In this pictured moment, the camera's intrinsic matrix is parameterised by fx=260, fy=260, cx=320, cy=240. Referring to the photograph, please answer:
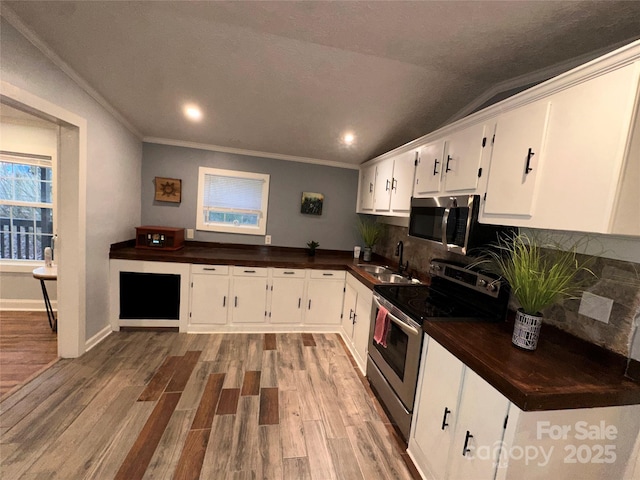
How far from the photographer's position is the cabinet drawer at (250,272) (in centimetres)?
304

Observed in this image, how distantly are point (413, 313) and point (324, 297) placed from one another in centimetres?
169

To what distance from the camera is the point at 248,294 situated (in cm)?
309

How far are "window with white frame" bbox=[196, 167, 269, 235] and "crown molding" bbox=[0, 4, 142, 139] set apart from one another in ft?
3.58

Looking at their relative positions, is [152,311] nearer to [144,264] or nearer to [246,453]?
[144,264]

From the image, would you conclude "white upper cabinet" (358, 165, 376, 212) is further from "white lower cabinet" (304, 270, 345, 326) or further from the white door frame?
the white door frame

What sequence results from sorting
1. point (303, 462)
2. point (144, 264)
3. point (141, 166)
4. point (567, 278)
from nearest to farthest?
point (567, 278), point (303, 462), point (144, 264), point (141, 166)

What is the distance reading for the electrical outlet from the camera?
4.20 ft

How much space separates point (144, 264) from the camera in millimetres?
2873

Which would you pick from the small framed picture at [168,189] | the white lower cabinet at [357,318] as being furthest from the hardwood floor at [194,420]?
the small framed picture at [168,189]

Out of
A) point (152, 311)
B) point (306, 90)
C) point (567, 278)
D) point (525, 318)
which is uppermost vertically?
point (306, 90)

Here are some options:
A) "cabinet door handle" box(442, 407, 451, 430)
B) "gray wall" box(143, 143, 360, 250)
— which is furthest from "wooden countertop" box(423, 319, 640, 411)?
"gray wall" box(143, 143, 360, 250)

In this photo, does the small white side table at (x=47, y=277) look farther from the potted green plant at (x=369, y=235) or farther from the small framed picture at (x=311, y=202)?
the potted green plant at (x=369, y=235)

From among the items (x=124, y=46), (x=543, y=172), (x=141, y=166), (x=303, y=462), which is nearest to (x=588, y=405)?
(x=543, y=172)

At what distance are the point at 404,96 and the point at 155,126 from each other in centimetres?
276
